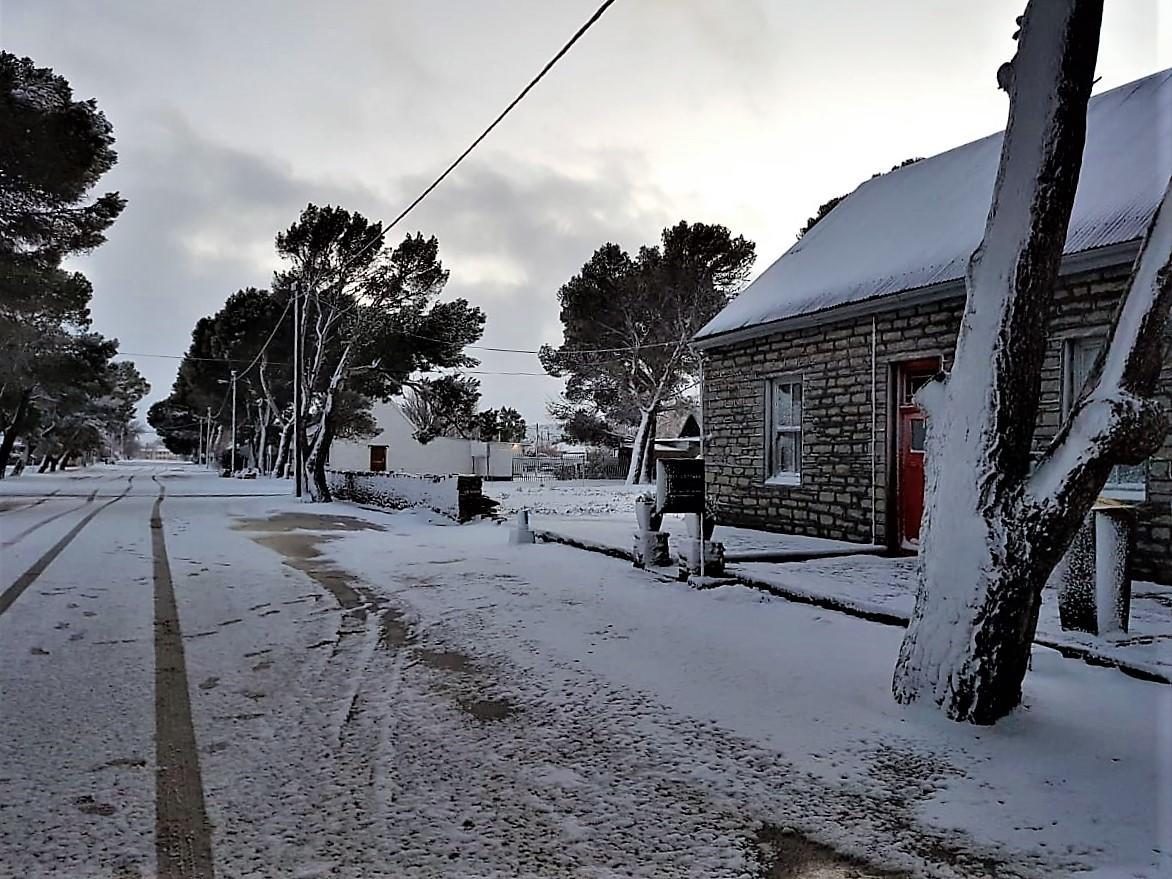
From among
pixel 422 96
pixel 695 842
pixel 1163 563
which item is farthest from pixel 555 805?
pixel 422 96

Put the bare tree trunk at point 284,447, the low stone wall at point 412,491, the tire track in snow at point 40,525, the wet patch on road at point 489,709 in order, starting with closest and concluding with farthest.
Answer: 1. the wet patch on road at point 489,709
2. the tire track in snow at point 40,525
3. the low stone wall at point 412,491
4. the bare tree trunk at point 284,447

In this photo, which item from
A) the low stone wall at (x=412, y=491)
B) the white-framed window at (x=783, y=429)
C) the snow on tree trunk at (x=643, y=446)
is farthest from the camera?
the snow on tree trunk at (x=643, y=446)

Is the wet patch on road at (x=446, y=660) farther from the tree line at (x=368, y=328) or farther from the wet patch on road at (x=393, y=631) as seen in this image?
the tree line at (x=368, y=328)

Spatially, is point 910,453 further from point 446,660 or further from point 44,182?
point 44,182

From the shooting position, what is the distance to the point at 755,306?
1250 cm

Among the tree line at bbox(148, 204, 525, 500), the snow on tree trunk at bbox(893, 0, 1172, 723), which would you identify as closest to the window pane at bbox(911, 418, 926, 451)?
the snow on tree trunk at bbox(893, 0, 1172, 723)

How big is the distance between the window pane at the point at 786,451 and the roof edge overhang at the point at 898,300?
163 centimetres

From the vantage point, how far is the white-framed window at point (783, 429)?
1177 centimetres

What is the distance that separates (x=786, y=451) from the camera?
12023 mm

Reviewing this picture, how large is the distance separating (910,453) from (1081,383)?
7.86 ft

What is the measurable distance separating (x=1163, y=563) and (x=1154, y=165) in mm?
4208

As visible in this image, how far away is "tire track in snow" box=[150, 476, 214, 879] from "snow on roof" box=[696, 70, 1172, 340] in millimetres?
8430

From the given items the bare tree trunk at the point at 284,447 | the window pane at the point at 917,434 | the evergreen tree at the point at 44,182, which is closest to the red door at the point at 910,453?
the window pane at the point at 917,434

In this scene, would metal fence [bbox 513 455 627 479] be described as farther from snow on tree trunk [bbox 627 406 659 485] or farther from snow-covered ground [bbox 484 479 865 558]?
snow-covered ground [bbox 484 479 865 558]
